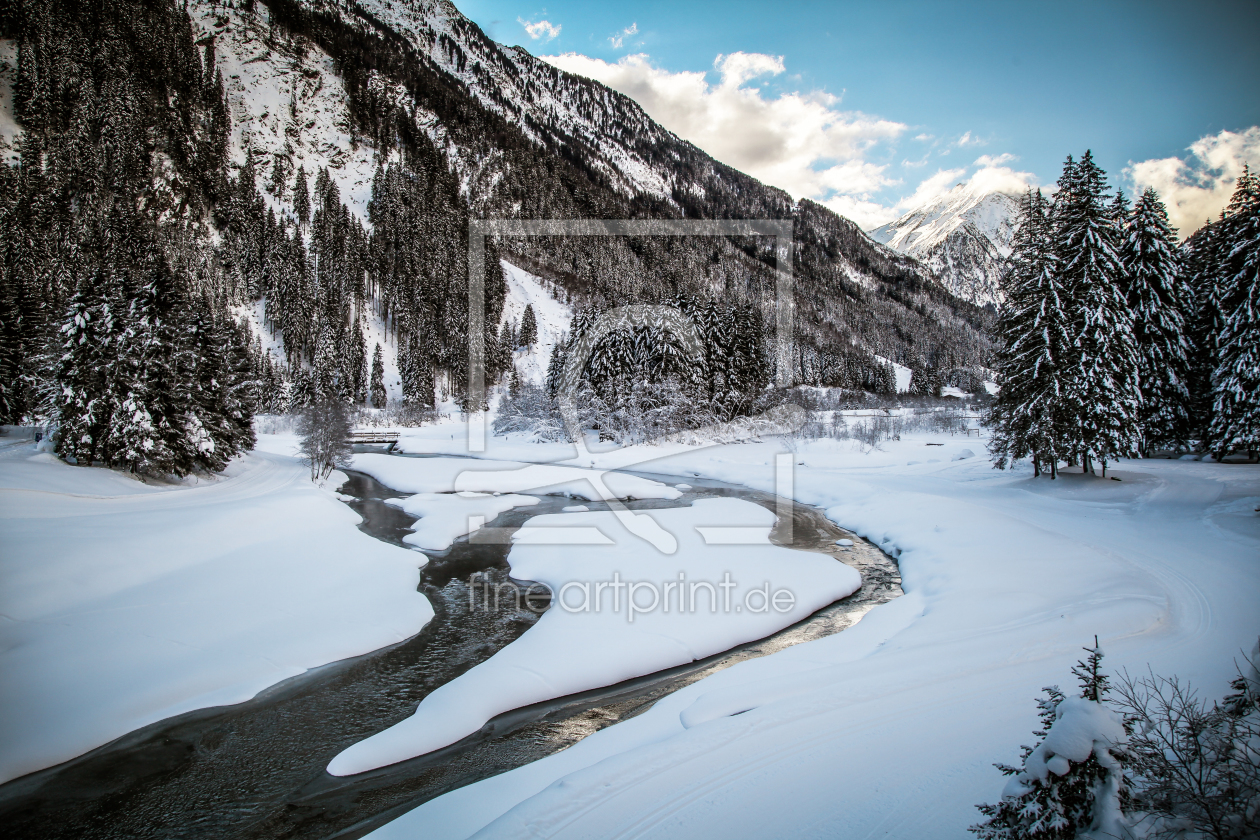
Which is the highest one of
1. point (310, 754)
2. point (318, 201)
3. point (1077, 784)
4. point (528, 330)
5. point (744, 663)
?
point (318, 201)

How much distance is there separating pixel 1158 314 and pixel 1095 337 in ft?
17.9

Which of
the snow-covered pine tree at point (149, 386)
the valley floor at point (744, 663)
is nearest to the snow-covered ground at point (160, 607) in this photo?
the valley floor at point (744, 663)

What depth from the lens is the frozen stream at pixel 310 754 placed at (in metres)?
6.10

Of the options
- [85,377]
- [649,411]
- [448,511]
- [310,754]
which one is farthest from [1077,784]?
[649,411]

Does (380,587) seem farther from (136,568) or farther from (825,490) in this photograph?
(825,490)

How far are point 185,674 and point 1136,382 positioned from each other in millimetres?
28957

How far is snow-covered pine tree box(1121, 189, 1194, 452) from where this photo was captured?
21.5 m

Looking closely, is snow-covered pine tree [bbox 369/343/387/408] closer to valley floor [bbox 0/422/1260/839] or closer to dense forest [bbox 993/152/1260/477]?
valley floor [bbox 0/422/1260/839]

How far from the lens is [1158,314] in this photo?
70.7 ft

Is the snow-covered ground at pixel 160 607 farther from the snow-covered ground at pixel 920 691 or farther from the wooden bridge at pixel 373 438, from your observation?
the wooden bridge at pixel 373 438

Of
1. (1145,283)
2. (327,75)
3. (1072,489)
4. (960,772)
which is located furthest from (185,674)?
(327,75)

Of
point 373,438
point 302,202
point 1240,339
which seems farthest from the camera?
point 302,202

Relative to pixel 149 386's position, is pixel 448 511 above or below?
below

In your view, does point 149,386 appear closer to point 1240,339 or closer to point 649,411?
Answer: point 649,411
